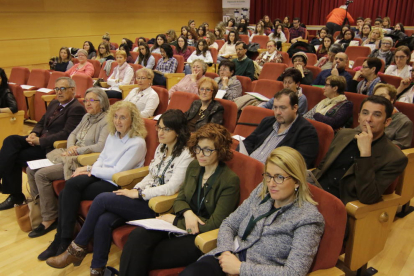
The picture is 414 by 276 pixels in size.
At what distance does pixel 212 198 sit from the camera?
1.74 metres

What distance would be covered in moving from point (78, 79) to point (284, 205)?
149 inches

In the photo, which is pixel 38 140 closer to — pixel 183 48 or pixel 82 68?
pixel 82 68

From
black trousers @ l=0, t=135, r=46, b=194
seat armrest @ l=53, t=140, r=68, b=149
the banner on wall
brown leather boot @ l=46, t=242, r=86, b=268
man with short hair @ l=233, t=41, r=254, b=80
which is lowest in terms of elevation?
brown leather boot @ l=46, t=242, r=86, b=268

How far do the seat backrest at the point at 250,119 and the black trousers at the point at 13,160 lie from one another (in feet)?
5.61

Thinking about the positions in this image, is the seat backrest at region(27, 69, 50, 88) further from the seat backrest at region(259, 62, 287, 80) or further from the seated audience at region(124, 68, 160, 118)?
the seat backrest at region(259, 62, 287, 80)

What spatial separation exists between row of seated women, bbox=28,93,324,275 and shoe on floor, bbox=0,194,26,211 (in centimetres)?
43

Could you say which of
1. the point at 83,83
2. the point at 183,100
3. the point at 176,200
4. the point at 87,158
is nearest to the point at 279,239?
the point at 176,200

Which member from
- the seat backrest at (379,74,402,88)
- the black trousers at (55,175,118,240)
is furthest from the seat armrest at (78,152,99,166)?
the seat backrest at (379,74,402,88)

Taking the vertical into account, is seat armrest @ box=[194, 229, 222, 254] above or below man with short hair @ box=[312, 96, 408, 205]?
below

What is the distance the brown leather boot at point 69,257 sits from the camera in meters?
2.00

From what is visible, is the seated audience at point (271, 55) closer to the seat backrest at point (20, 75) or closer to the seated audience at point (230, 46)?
the seated audience at point (230, 46)

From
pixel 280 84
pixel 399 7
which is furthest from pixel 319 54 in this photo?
pixel 399 7

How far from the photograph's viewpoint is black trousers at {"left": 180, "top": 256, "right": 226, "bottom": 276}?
1.41 metres

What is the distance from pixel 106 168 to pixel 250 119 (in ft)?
3.62
